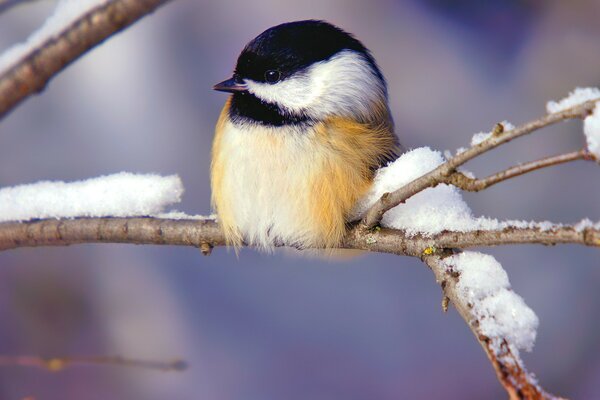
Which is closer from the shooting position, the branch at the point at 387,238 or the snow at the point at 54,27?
the branch at the point at 387,238

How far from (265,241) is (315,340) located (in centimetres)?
95

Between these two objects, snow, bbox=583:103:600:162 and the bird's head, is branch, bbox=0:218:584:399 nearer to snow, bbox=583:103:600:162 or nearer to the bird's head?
snow, bbox=583:103:600:162

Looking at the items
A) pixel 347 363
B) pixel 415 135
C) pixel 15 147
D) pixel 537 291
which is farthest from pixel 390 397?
pixel 15 147

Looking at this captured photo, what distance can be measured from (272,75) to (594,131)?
0.78 metres

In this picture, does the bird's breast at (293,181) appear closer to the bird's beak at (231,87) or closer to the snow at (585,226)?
the bird's beak at (231,87)

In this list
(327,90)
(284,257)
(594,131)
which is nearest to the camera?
(594,131)

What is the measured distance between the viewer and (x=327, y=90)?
1.37 meters

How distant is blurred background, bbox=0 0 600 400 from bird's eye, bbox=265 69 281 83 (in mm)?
958

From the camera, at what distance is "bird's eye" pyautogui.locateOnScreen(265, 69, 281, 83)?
1376 mm

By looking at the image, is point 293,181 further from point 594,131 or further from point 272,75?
point 594,131

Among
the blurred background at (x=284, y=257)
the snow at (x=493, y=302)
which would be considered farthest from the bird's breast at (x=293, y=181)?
the blurred background at (x=284, y=257)

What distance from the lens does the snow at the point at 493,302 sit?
83 cm

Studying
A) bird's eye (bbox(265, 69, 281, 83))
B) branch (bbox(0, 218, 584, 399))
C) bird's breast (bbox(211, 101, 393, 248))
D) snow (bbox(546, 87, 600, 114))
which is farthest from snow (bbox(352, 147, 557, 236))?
bird's eye (bbox(265, 69, 281, 83))

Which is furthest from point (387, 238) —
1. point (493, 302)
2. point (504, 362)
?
point (504, 362)
